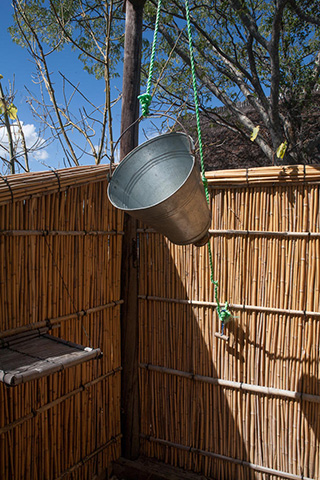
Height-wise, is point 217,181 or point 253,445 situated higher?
point 217,181

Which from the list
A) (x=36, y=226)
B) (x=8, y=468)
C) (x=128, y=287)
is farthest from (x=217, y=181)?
(x=8, y=468)

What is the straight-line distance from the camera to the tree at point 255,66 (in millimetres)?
5555

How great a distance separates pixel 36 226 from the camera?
7.57 ft

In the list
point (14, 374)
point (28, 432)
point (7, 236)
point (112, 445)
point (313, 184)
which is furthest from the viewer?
point (112, 445)

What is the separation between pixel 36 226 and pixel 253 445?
6.71 feet

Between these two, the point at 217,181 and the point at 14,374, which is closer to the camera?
the point at 14,374

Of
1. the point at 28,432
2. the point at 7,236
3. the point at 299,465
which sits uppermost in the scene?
the point at 7,236

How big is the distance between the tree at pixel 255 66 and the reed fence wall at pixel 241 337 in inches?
118

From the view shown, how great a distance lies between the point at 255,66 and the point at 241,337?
4.36 metres

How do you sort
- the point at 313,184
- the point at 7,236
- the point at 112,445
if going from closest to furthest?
the point at 7,236 → the point at 313,184 → the point at 112,445

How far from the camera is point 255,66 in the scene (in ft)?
18.7

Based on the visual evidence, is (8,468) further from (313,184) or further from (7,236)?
(313,184)

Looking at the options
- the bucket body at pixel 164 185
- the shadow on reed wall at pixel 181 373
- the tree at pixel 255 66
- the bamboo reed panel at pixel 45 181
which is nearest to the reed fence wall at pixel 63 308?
the bamboo reed panel at pixel 45 181

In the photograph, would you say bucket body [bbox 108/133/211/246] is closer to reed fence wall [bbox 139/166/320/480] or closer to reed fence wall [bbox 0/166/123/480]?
reed fence wall [bbox 0/166/123/480]
